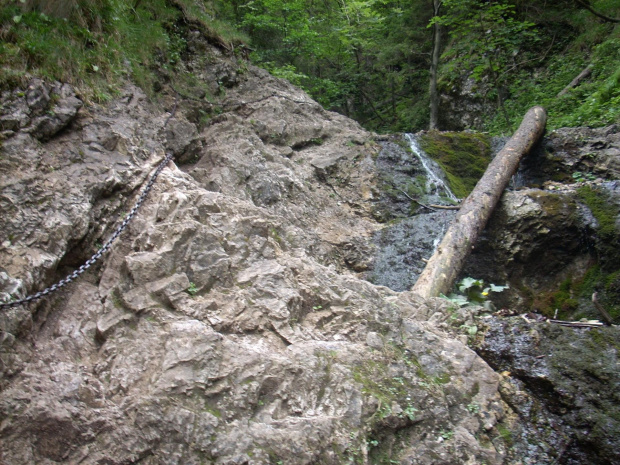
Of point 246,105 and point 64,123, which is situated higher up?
point 246,105

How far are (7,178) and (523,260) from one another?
6.77 m

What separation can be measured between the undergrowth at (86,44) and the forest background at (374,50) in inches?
0.7

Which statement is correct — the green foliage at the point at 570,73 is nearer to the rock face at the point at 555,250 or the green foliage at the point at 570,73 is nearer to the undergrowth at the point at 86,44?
the rock face at the point at 555,250

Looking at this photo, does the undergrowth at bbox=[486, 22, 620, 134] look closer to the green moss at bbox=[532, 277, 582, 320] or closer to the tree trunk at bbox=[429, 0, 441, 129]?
the tree trunk at bbox=[429, 0, 441, 129]

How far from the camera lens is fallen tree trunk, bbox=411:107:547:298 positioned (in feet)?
19.7

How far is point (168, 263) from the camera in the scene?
391cm

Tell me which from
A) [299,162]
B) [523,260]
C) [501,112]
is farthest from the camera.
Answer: [501,112]

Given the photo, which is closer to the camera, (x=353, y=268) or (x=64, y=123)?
(x=64, y=123)

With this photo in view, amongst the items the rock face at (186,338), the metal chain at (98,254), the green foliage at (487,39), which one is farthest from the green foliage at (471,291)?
the green foliage at (487,39)

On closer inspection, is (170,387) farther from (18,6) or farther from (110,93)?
(18,6)

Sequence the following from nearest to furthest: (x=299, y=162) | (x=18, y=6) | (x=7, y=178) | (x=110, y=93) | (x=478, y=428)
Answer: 1. (x=478, y=428)
2. (x=7, y=178)
3. (x=18, y=6)
4. (x=110, y=93)
5. (x=299, y=162)

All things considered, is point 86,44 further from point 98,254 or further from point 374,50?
point 374,50

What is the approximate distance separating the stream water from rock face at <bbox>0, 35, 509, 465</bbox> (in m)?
1.85

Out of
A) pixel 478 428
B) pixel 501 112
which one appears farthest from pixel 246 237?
pixel 501 112
